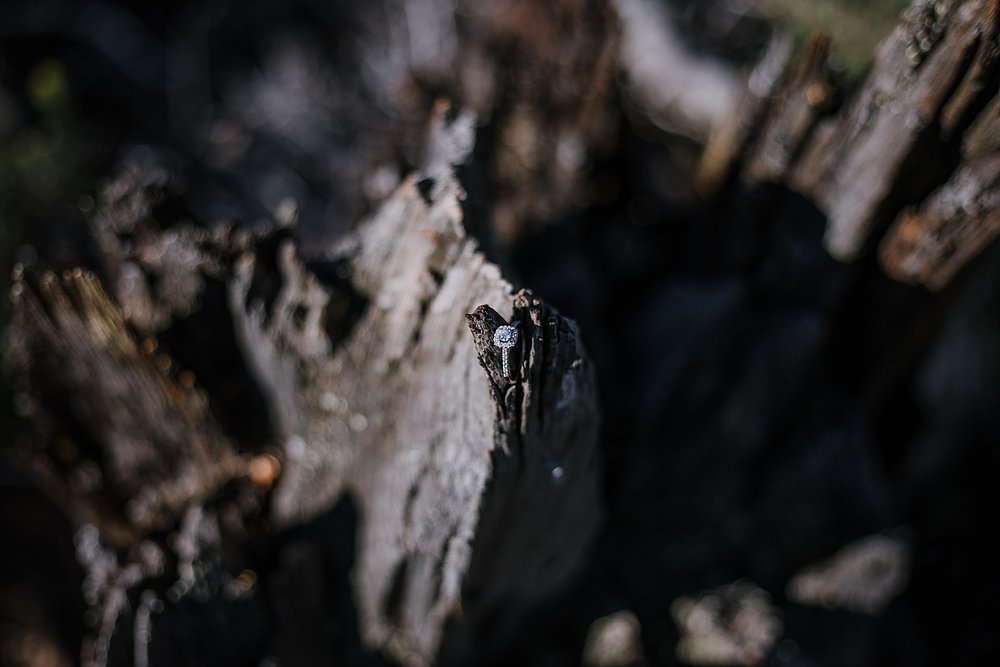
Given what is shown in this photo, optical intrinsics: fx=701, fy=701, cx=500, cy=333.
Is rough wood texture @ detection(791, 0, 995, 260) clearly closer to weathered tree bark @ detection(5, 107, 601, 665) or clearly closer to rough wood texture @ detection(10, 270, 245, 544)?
weathered tree bark @ detection(5, 107, 601, 665)

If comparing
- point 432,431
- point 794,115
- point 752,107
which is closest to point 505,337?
point 432,431

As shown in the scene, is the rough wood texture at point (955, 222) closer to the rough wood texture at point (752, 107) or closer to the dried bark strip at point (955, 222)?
the dried bark strip at point (955, 222)

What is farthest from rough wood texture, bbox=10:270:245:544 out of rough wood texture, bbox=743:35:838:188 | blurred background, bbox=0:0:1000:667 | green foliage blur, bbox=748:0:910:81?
green foliage blur, bbox=748:0:910:81

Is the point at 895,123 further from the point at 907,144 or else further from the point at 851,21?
the point at 851,21

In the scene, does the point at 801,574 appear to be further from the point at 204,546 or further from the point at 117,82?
the point at 117,82

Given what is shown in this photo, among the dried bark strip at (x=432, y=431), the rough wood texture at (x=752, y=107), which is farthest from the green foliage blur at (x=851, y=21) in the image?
the dried bark strip at (x=432, y=431)

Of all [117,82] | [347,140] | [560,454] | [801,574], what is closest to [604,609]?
[801,574]
